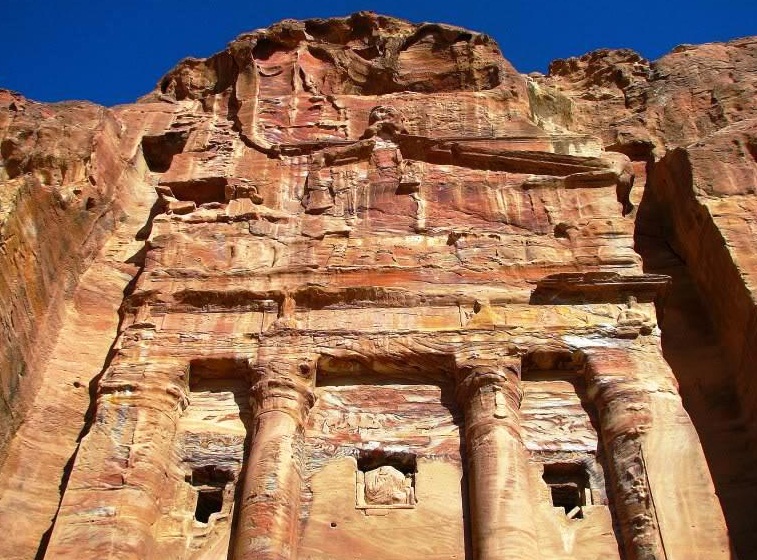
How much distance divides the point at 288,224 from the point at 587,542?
7.06 meters

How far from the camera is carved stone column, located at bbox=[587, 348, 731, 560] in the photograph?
10039mm

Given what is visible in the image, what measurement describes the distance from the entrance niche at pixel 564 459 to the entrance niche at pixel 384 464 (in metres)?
0.93

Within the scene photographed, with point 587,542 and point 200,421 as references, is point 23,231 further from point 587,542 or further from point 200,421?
point 587,542

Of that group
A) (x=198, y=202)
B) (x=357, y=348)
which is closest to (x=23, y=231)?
(x=198, y=202)

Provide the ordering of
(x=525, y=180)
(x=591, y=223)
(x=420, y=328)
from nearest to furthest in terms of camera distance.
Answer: (x=420, y=328), (x=591, y=223), (x=525, y=180)

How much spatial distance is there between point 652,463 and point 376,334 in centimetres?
391

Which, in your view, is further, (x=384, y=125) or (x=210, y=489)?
(x=384, y=125)

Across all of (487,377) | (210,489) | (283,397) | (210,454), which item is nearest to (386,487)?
(283,397)

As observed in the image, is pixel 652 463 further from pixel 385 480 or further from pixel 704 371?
pixel 704 371

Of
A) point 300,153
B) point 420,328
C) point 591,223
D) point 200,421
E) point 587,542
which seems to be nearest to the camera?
point 587,542

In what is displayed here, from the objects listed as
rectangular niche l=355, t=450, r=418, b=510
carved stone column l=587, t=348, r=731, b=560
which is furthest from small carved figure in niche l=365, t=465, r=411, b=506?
carved stone column l=587, t=348, r=731, b=560

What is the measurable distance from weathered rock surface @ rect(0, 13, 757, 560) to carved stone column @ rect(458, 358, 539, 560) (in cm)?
4

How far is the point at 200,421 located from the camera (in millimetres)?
12109

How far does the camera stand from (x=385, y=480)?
36.9 feet
